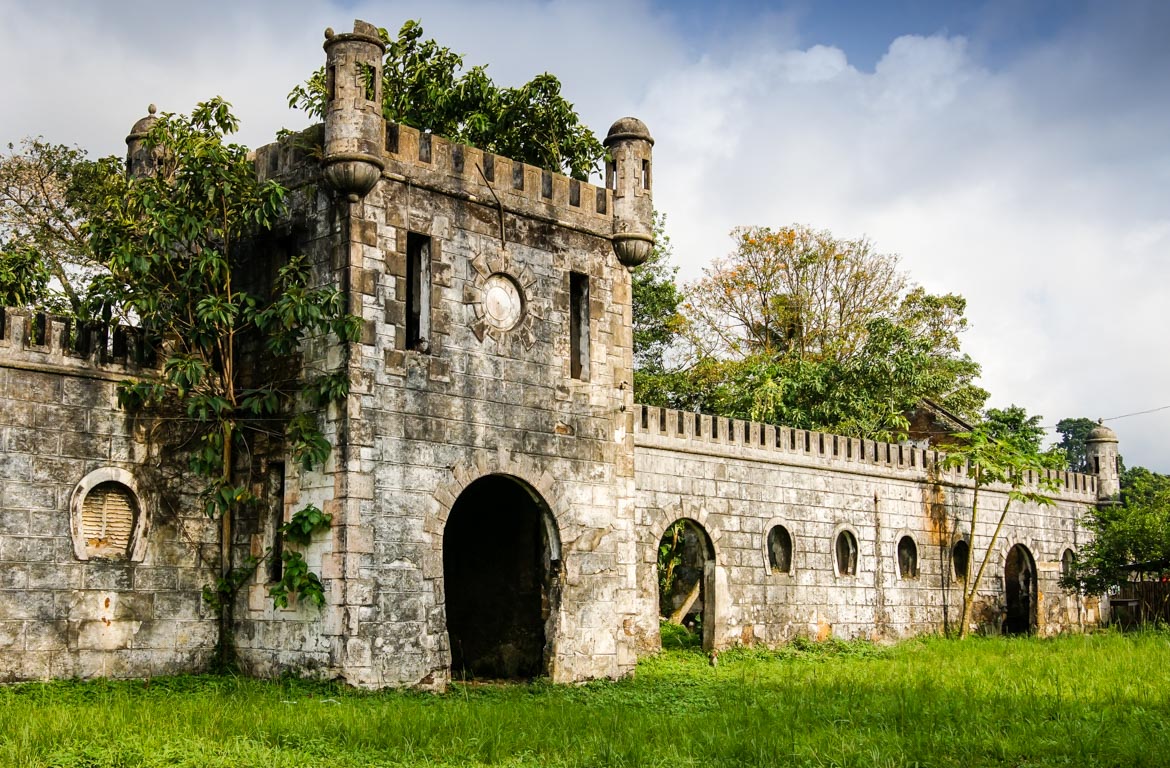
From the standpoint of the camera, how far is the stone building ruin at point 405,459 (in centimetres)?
1360

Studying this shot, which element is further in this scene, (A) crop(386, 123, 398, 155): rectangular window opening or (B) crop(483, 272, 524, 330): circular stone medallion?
(B) crop(483, 272, 524, 330): circular stone medallion

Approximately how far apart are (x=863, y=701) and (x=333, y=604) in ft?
18.9

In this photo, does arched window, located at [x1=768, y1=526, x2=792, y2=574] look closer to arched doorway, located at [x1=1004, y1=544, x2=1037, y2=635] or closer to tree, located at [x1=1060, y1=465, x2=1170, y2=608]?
arched doorway, located at [x1=1004, y1=544, x2=1037, y2=635]

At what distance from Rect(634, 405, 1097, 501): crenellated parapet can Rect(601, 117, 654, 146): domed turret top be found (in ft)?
13.3

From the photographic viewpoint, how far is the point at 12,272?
14852mm

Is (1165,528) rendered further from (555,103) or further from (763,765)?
(763,765)

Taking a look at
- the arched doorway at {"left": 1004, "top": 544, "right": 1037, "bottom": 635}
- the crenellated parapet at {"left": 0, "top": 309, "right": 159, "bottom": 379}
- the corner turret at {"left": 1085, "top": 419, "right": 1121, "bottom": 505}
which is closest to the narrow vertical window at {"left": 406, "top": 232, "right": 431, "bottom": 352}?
the crenellated parapet at {"left": 0, "top": 309, "right": 159, "bottom": 379}

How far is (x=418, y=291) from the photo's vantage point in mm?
15078

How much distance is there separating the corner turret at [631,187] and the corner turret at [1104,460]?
1748 centimetres

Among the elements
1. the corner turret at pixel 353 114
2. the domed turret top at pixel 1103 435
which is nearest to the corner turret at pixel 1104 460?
the domed turret top at pixel 1103 435

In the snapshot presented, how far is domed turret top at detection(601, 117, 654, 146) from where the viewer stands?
56.9 ft

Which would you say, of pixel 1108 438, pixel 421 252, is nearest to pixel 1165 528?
pixel 1108 438

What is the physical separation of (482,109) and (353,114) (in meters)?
6.91

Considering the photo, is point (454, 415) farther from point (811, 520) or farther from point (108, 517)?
point (811, 520)
